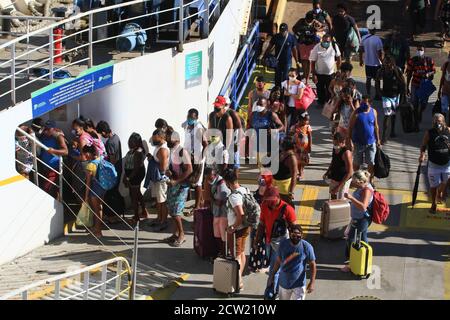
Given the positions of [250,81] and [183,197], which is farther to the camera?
[250,81]

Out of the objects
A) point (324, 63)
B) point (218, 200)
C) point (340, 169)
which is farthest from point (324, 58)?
point (218, 200)

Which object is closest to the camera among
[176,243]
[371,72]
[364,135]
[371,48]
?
[176,243]

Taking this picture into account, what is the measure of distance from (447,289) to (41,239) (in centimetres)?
563

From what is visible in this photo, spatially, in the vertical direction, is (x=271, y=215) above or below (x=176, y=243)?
above

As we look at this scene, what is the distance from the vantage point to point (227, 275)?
1500cm

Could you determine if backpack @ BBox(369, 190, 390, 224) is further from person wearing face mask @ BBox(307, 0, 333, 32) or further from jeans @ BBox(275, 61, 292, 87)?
person wearing face mask @ BBox(307, 0, 333, 32)

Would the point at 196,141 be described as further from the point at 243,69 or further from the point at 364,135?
the point at 243,69

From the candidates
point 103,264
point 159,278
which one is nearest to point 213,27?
point 159,278

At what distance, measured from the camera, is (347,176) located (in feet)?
55.7

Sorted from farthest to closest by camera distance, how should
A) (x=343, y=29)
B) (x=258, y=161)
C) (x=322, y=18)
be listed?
(x=322, y=18) → (x=343, y=29) → (x=258, y=161)

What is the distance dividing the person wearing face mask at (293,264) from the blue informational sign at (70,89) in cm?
448

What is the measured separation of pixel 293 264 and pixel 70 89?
4.93 meters
